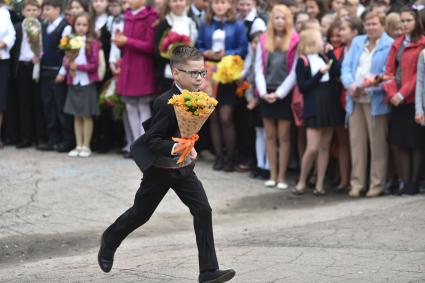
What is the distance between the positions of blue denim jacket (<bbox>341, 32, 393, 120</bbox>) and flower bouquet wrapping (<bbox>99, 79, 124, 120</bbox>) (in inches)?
129

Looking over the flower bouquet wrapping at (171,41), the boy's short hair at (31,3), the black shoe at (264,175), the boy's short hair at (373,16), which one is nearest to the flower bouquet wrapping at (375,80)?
the boy's short hair at (373,16)

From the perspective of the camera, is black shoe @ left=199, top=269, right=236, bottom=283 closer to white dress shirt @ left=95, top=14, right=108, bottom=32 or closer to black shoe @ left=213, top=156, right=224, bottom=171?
black shoe @ left=213, top=156, right=224, bottom=171

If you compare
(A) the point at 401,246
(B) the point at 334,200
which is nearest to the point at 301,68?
(B) the point at 334,200

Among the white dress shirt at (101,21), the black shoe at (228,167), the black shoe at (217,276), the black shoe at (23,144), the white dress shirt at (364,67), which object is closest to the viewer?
the black shoe at (217,276)

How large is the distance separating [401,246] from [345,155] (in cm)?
357

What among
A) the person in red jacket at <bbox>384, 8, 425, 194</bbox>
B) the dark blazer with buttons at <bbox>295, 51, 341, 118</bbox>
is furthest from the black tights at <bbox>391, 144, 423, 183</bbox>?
the dark blazer with buttons at <bbox>295, 51, 341, 118</bbox>

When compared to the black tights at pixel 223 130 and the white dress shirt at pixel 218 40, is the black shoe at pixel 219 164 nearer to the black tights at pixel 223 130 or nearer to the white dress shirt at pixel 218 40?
the black tights at pixel 223 130

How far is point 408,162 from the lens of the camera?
35.0 feet

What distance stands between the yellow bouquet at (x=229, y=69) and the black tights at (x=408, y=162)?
2219mm

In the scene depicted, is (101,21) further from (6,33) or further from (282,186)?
(282,186)

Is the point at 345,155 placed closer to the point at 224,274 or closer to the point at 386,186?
the point at 386,186

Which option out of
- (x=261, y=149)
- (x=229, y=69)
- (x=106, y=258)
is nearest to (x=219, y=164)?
(x=261, y=149)

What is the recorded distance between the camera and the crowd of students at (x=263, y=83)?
35.0ft

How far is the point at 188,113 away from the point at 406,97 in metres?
4.76
